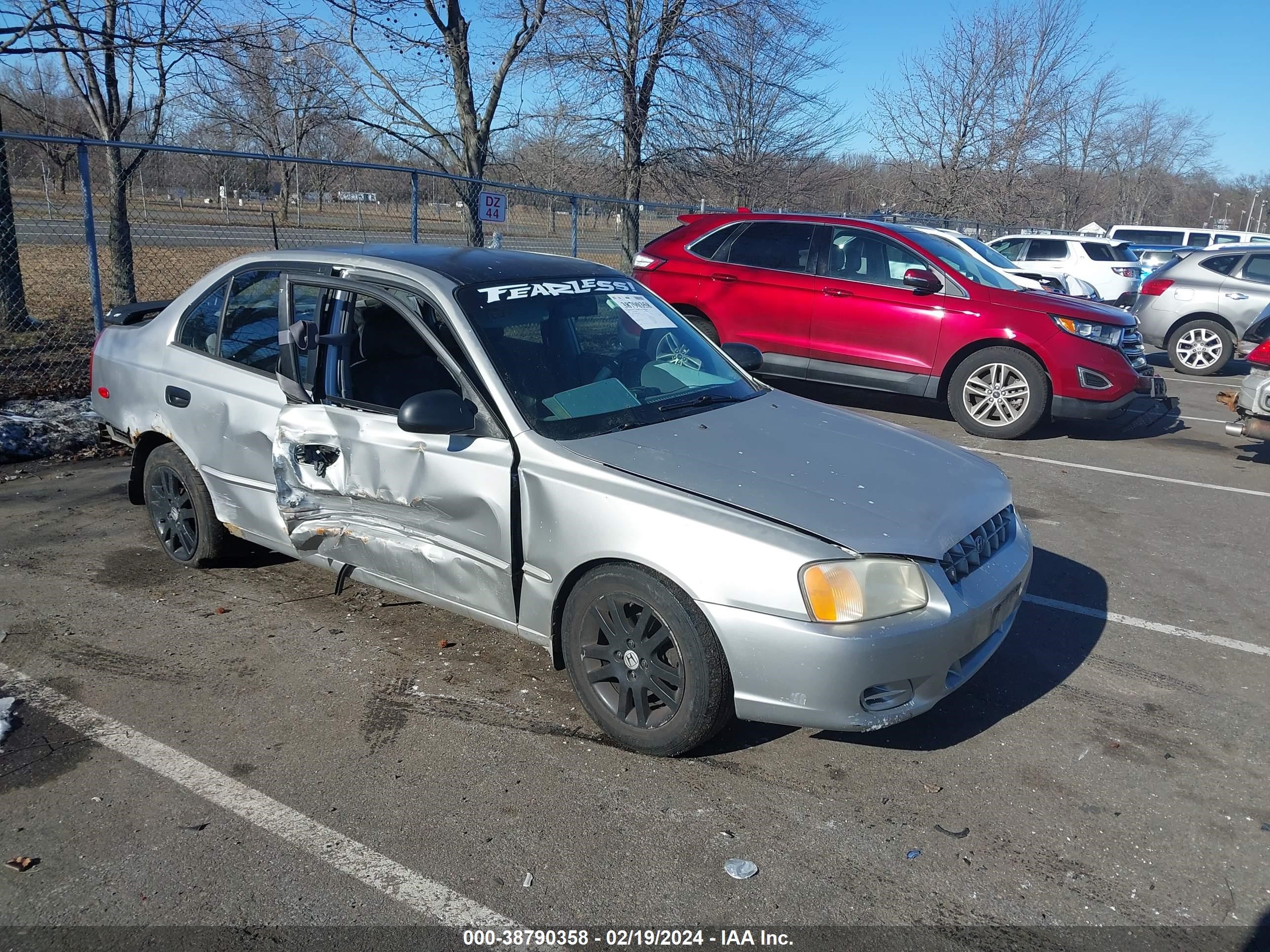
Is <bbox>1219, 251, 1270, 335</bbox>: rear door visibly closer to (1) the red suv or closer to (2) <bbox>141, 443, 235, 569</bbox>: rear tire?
(1) the red suv

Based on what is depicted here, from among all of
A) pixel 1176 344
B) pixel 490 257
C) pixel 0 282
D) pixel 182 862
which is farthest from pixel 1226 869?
pixel 1176 344

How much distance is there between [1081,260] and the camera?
1883cm

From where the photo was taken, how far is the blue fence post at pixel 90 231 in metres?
7.16

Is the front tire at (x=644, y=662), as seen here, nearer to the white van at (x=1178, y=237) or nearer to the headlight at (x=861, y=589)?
the headlight at (x=861, y=589)

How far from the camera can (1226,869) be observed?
2.88m

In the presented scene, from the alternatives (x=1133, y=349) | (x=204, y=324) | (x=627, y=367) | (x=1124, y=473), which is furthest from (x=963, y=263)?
(x=204, y=324)

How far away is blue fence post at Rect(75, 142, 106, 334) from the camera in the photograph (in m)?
7.16

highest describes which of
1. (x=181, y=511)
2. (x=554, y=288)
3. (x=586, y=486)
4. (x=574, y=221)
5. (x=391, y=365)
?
(x=574, y=221)

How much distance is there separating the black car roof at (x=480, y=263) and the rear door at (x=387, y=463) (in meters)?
0.21

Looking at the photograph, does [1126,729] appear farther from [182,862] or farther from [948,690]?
[182,862]

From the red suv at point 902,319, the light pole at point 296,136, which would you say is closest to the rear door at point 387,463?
the red suv at point 902,319

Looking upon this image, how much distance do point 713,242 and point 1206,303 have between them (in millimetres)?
7826

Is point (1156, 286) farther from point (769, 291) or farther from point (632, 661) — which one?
point (632, 661)

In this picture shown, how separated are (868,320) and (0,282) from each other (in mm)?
8608
